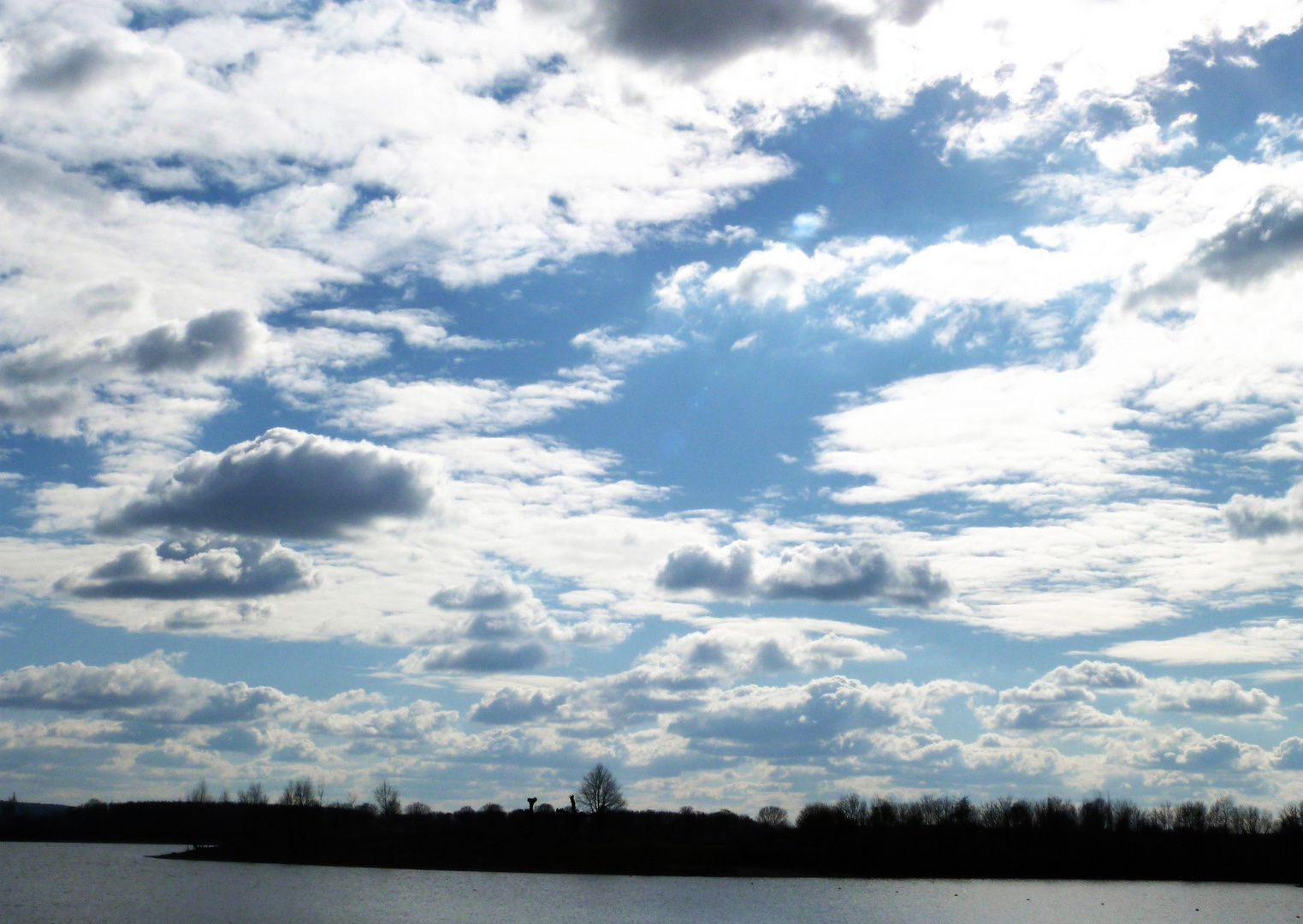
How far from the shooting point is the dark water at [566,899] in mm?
77250

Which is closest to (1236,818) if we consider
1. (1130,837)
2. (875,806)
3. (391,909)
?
(1130,837)

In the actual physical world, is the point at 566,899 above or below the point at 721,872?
above

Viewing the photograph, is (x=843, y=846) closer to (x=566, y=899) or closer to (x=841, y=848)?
(x=841, y=848)

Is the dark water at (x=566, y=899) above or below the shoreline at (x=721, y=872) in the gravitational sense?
above

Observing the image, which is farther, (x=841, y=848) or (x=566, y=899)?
(x=841, y=848)

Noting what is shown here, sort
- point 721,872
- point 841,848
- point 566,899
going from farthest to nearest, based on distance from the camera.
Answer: point 841,848 < point 721,872 < point 566,899

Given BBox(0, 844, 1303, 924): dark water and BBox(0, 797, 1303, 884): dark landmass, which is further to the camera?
BBox(0, 797, 1303, 884): dark landmass

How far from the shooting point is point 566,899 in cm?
9488

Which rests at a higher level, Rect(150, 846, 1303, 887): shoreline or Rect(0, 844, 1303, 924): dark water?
Rect(0, 844, 1303, 924): dark water

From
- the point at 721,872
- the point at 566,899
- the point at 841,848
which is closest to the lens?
the point at 566,899

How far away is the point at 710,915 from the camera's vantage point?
81.3 metres

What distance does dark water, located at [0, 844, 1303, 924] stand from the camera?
253ft

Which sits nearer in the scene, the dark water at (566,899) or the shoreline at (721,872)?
the dark water at (566,899)

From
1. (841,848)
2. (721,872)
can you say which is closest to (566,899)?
(721,872)
